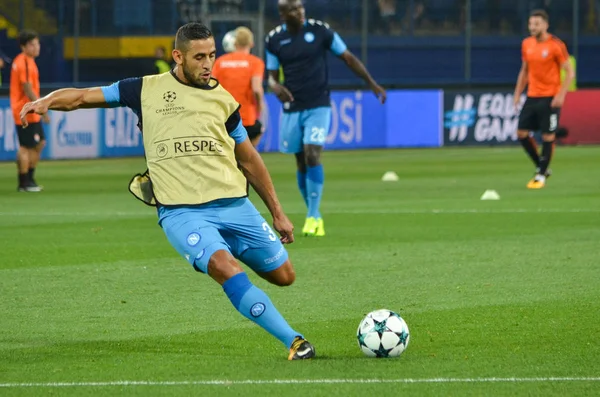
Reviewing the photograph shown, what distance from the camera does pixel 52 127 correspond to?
85.1 feet

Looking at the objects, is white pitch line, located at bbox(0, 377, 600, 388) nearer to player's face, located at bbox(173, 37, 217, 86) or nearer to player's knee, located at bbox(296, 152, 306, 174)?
player's face, located at bbox(173, 37, 217, 86)

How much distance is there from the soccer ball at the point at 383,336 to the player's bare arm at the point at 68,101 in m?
1.74

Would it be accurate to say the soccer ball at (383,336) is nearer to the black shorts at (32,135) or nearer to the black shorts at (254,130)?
the black shorts at (254,130)

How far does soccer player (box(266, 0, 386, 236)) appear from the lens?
1313 centimetres

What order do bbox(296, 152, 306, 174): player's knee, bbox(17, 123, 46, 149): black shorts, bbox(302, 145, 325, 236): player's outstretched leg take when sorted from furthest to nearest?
bbox(17, 123, 46, 149): black shorts, bbox(296, 152, 306, 174): player's knee, bbox(302, 145, 325, 236): player's outstretched leg

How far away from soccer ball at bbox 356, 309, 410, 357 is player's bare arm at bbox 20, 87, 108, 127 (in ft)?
5.71

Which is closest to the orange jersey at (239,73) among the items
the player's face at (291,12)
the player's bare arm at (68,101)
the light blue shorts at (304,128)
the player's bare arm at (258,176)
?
the light blue shorts at (304,128)

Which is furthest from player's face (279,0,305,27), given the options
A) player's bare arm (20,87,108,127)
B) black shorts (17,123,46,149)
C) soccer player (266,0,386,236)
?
black shorts (17,123,46,149)

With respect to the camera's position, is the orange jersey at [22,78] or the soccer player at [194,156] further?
the orange jersey at [22,78]

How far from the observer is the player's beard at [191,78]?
6.80 metres

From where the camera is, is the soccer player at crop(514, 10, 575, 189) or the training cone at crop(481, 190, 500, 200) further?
the soccer player at crop(514, 10, 575, 189)

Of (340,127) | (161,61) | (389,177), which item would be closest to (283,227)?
(389,177)

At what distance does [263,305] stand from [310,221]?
637 cm

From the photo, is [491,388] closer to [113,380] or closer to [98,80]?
[113,380]
